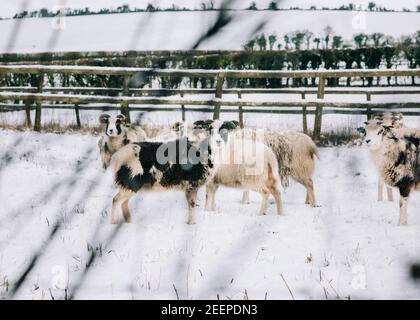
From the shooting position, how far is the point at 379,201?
19.4 ft

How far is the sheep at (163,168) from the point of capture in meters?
4.81

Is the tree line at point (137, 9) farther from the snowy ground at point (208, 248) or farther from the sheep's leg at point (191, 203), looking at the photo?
the sheep's leg at point (191, 203)

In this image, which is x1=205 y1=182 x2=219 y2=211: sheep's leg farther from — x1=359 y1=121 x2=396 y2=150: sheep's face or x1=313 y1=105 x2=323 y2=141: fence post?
x1=313 y1=105 x2=323 y2=141: fence post

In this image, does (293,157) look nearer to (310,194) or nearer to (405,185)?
(310,194)

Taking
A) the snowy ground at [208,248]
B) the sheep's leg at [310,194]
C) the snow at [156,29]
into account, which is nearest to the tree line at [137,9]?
the snow at [156,29]

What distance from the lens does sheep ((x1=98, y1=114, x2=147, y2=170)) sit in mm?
6535

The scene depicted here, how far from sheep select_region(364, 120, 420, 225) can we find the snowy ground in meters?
0.35

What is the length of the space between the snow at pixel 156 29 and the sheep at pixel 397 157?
159 inches

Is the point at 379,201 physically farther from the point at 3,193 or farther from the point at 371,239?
the point at 3,193

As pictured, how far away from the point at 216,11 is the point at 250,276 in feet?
8.71

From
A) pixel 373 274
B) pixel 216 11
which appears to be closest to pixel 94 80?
pixel 373 274

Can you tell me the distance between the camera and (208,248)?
3980 millimetres

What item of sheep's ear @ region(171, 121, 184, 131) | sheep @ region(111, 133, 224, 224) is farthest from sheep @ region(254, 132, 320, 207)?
sheep's ear @ region(171, 121, 184, 131)
